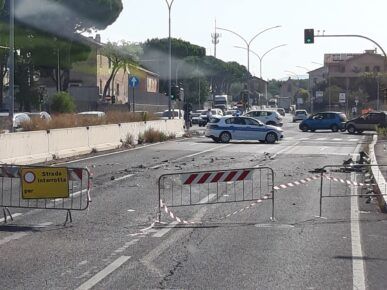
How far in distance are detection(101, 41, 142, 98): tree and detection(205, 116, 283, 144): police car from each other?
41.0 meters

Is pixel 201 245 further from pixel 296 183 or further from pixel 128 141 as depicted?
pixel 128 141

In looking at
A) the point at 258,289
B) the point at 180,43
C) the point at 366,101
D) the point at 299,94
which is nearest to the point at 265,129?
the point at 258,289

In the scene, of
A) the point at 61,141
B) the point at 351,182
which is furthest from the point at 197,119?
the point at 351,182

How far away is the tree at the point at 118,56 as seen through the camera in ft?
280

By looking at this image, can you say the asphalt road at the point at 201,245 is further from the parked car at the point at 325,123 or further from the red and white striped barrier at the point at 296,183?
Answer: the parked car at the point at 325,123

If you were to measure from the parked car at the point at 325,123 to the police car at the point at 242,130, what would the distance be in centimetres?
2145

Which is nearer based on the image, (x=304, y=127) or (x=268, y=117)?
(x=268, y=117)

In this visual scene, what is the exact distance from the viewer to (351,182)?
18719 mm

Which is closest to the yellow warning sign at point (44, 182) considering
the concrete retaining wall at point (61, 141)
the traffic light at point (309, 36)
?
the concrete retaining wall at point (61, 141)

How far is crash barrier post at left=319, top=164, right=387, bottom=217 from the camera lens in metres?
16.4

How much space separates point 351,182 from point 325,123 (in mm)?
45480

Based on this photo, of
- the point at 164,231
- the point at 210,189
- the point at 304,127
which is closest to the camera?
the point at 164,231

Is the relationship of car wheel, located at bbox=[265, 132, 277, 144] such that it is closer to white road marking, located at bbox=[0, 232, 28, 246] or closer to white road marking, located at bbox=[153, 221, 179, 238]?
white road marking, located at bbox=[153, 221, 179, 238]

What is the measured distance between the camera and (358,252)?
1001 cm
